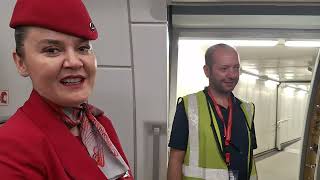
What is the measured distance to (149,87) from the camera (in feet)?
6.48

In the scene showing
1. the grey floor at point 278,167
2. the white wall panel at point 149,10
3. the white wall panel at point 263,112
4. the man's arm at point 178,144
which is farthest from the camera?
the white wall panel at point 263,112

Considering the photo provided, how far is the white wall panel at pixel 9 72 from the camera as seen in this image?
1958 mm

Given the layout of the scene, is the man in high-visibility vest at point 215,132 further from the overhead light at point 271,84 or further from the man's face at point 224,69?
the overhead light at point 271,84

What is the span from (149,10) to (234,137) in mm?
862

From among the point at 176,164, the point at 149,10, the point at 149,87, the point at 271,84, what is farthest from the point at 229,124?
the point at 271,84

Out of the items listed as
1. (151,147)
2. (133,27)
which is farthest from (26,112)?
(151,147)

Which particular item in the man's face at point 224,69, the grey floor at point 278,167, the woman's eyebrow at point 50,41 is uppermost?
the woman's eyebrow at point 50,41

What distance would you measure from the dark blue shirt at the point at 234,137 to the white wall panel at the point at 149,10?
51cm

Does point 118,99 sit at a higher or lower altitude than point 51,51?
lower

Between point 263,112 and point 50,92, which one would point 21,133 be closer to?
point 50,92

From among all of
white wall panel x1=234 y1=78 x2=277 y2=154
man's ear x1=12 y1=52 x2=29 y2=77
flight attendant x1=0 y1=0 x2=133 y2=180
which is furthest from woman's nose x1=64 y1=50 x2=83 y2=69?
white wall panel x1=234 y1=78 x2=277 y2=154

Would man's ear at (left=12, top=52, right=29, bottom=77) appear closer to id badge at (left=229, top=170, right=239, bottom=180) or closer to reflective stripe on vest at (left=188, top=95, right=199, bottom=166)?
reflective stripe on vest at (left=188, top=95, right=199, bottom=166)

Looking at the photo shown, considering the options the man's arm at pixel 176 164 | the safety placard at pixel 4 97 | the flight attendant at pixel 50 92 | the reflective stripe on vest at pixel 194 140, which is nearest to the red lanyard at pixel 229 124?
the reflective stripe on vest at pixel 194 140

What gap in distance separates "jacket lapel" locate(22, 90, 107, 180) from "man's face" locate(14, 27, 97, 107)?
4 cm
